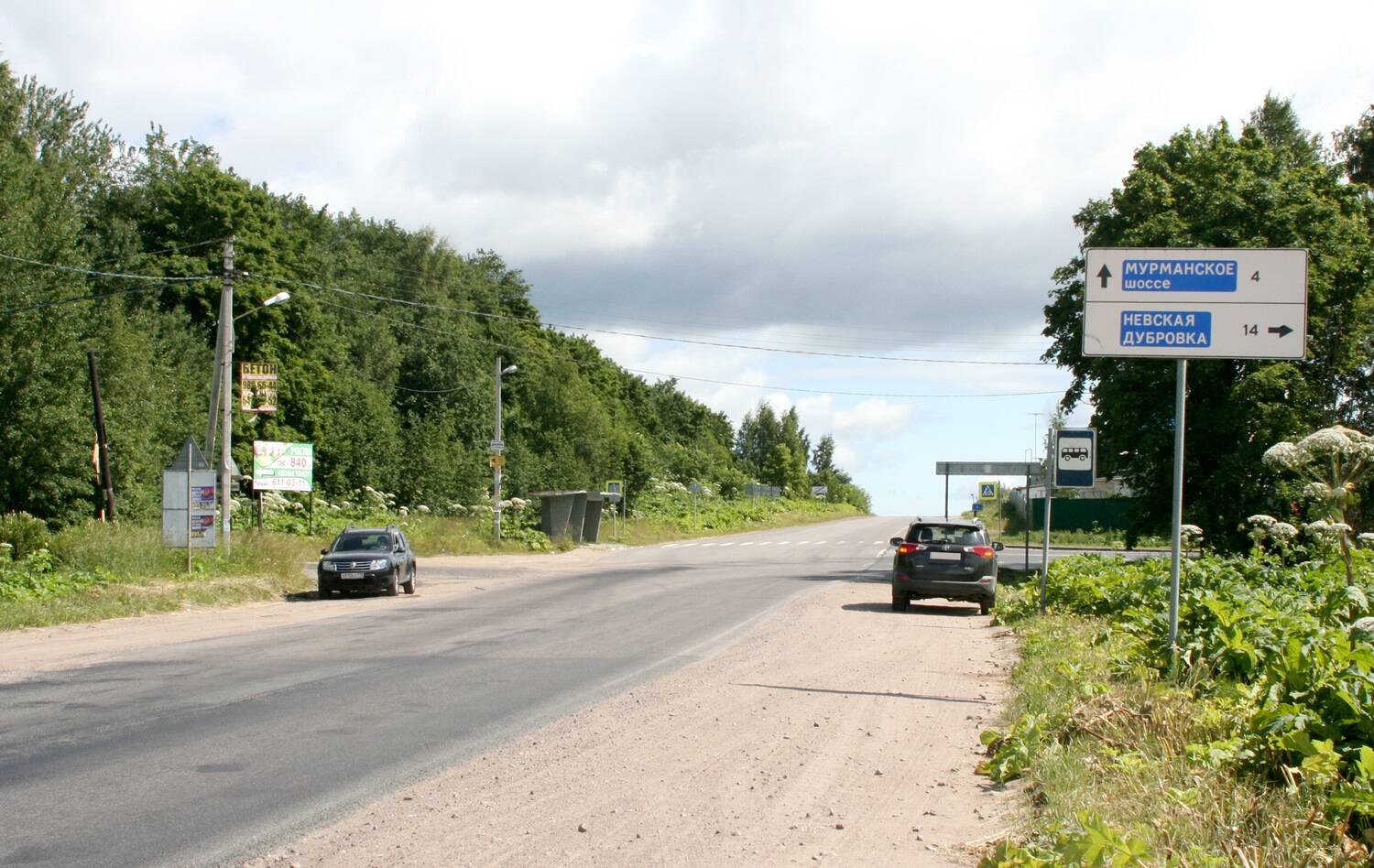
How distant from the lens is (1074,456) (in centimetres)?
1788

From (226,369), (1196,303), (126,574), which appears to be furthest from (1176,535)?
(226,369)

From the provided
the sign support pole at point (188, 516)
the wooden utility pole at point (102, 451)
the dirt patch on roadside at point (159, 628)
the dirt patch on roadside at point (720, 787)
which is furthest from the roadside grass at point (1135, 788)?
the wooden utility pole at point (102, 451)

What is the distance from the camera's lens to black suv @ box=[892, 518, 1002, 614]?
68.0 feet

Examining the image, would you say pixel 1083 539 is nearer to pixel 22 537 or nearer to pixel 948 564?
pixel 948 564

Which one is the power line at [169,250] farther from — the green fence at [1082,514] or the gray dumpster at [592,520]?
the green fence at [1082,514]

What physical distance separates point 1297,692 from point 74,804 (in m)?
6.61

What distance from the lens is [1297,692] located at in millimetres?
6094

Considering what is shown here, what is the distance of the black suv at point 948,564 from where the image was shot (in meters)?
20.7

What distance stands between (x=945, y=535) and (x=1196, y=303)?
1209 centimetres

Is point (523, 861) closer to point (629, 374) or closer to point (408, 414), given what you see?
point (408, 414)

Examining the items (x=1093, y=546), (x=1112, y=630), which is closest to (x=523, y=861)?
(x=1112, y=630)

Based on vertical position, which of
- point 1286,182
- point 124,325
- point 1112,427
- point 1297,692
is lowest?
point 1297,692

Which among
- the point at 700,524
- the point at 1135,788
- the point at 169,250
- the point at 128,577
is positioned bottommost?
the point at 700,524

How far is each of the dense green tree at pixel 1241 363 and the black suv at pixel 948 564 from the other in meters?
9.57
